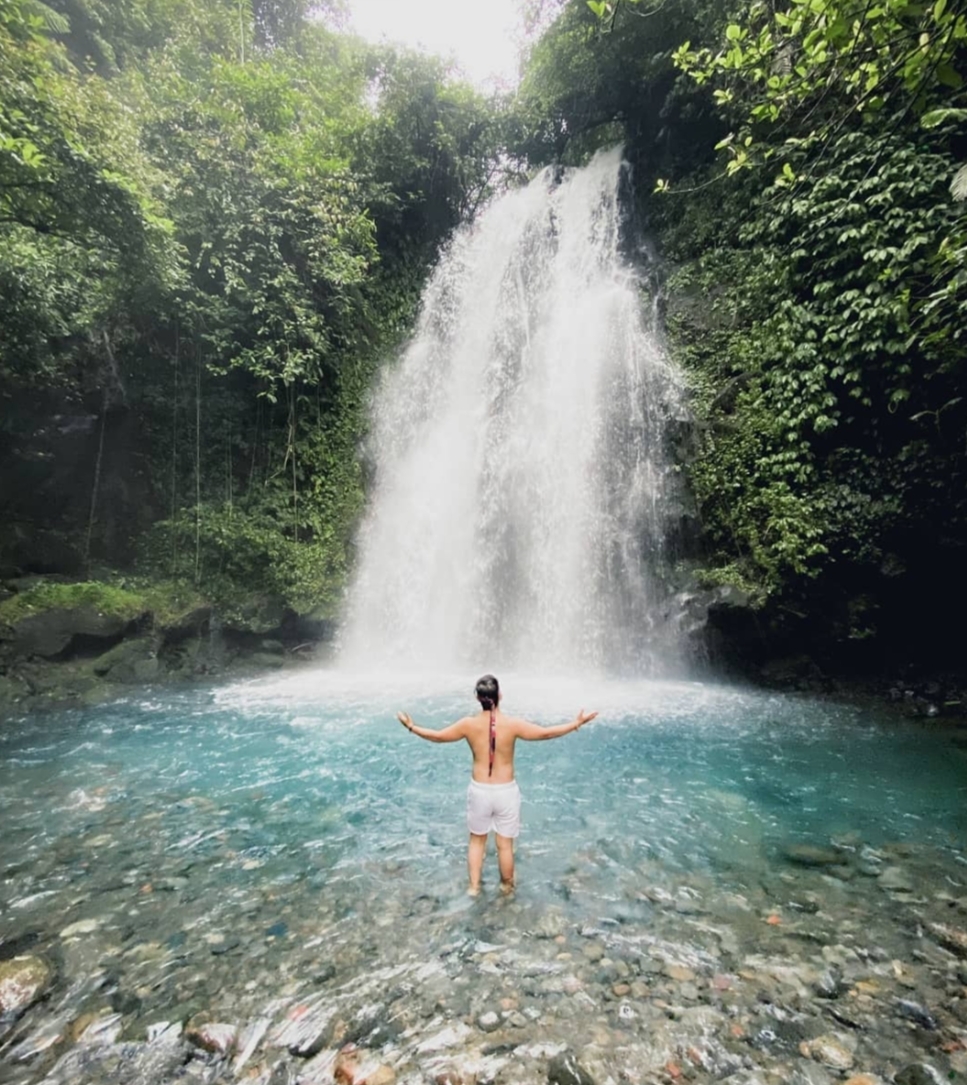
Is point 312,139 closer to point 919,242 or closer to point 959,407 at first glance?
point 919,242

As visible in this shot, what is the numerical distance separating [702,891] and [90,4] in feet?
83.6

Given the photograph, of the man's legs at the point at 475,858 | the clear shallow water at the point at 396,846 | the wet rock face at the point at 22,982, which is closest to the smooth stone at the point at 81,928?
the clear shallow water at the point at 396,846

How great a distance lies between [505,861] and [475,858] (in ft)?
0.71

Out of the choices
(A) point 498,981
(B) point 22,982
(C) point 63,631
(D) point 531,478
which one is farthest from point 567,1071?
(C) point 63,631

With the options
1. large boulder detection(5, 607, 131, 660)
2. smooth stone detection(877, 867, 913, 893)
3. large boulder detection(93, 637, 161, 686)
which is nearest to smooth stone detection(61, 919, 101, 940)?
smooth stone detection(877, 867, 913, 893)

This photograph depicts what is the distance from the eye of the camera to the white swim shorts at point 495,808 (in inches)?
157

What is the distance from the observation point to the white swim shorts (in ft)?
13.1

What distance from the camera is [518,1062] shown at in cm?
258

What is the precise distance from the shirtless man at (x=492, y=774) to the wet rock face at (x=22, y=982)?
Answer: 235 cm

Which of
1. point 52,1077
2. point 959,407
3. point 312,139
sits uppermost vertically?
point 312,139

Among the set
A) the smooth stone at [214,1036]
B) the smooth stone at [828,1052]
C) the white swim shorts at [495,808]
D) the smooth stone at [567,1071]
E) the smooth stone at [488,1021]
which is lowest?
the smooth stone at [214,1036]

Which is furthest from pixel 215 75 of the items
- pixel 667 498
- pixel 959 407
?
pixel 959 407

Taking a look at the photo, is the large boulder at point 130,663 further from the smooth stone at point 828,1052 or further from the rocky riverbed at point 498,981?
the smooth stone at point 828,1052

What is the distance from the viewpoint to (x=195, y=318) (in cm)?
1259
